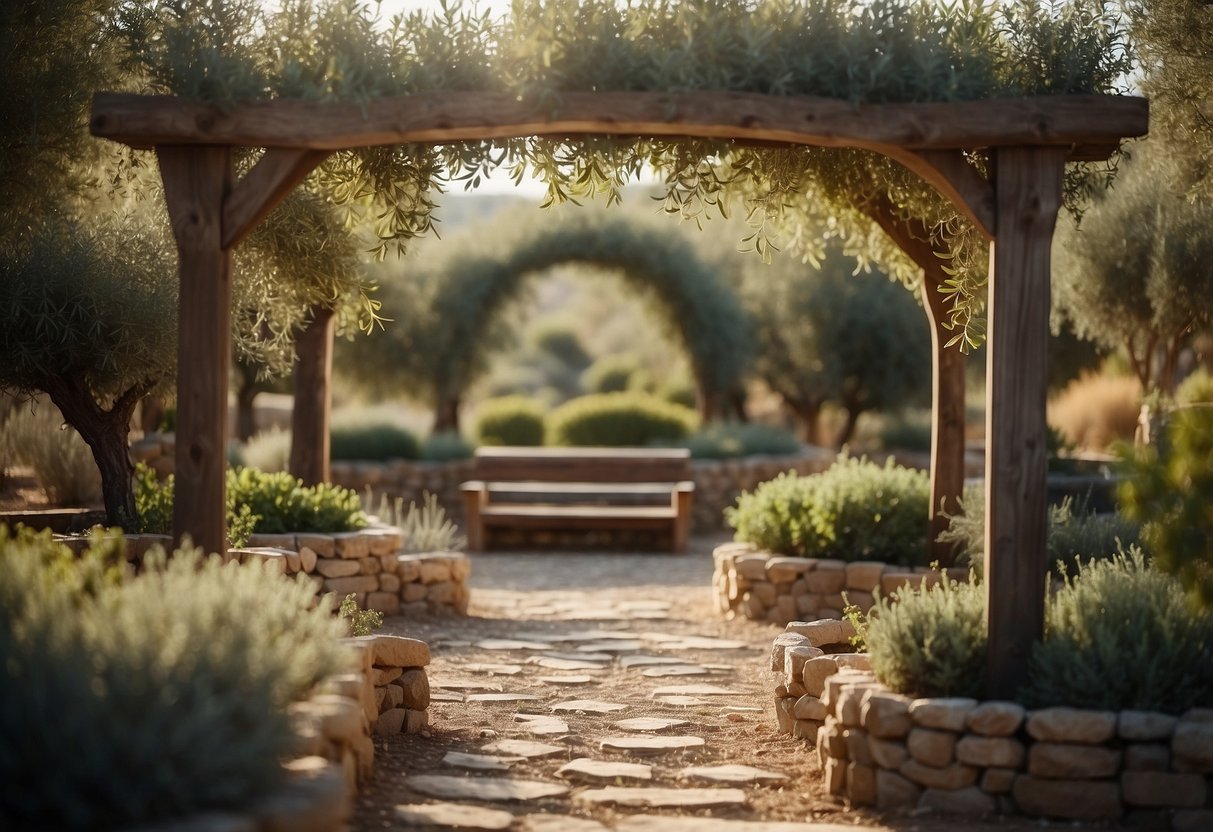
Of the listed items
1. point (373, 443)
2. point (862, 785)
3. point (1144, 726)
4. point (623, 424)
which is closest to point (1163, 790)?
point (1144, 726)

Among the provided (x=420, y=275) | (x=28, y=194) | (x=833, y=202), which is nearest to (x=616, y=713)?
(x=833, y=202)

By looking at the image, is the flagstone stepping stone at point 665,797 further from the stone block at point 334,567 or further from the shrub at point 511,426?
the shrub at point 511,426

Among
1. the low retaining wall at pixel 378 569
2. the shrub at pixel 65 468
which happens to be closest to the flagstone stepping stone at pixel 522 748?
the low retaining wall at pixel 378 569

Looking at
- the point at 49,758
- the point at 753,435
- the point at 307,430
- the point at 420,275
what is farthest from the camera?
the point at 420,275

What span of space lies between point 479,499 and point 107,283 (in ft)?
21.3

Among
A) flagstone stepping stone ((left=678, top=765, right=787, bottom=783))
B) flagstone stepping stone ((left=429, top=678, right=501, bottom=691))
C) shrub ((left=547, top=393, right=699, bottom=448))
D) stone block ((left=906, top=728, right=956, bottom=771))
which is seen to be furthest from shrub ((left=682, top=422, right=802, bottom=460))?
stone block ((left=906, top=728, right=956, bottom=771))

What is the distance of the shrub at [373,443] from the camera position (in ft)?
51.2

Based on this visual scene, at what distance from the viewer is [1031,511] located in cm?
476

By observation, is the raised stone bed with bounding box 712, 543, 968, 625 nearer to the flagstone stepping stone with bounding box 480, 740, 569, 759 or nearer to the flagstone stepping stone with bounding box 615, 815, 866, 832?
the flagstone stepping stone with bounding box 480, 740, 569, 759

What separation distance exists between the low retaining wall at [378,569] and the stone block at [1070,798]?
4.57 meters

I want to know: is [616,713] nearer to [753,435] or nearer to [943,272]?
[943,272]

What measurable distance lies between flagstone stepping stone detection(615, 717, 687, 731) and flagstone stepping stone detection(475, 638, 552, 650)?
195 cm

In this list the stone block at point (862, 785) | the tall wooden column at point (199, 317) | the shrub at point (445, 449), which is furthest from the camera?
the shrub at point (445, 449)

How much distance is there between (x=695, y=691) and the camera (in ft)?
21.4
